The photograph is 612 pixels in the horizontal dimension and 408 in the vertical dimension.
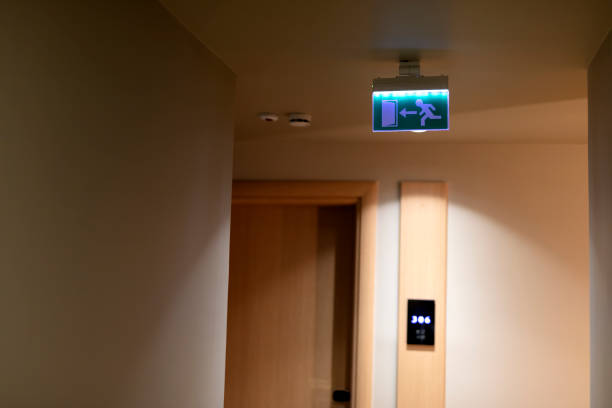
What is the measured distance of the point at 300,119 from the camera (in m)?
3.02

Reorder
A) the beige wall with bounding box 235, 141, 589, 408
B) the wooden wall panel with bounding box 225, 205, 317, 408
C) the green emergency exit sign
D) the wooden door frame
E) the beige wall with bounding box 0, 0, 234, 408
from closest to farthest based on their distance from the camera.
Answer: the beige wall with bounding box 0, 0, 234, 408 < the green emergency exit sign < the beige wall with bounding box 235, 141, 589, 408 < the wooden door frame < the wooden wall panel with bounding box 225, 205, 317, 408

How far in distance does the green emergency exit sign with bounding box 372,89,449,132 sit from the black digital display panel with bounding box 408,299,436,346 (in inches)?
70.3

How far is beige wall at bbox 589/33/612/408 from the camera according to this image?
1829 mm

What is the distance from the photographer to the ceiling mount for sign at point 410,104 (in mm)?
2004

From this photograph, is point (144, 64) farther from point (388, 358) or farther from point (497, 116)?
point (388, 358)

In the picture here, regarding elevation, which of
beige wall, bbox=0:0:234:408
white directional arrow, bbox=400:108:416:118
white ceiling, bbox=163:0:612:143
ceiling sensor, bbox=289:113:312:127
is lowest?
beige wall, bbox=0:0:234:408

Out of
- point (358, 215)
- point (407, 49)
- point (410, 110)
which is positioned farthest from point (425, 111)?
point (358, 215)

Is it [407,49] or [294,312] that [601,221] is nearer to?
[407,49]

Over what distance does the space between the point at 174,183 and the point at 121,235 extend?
1.16 feet

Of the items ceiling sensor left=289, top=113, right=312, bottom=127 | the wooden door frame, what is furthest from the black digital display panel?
ceiling sensor left=289, top=113, right=312, bottom=127

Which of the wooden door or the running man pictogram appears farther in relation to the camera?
the wooden door

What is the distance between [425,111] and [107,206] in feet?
3.52

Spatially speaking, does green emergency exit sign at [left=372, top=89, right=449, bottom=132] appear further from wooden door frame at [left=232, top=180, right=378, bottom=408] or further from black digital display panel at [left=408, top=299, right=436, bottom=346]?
black digital display panel at [left=408, top=299, right=436, bottom=346]

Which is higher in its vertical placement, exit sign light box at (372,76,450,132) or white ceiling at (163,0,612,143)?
white ceiling at (163,0,612,143)
